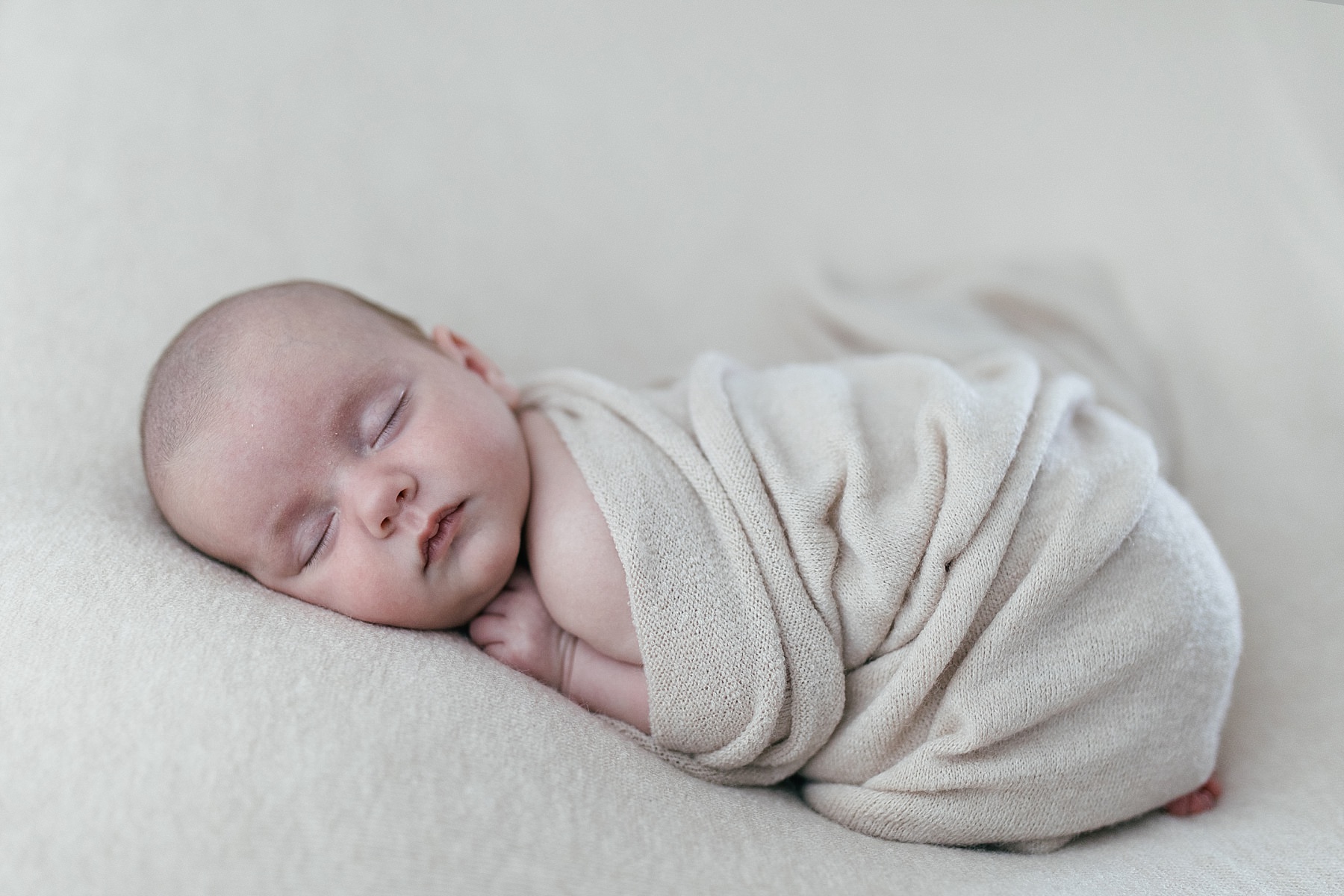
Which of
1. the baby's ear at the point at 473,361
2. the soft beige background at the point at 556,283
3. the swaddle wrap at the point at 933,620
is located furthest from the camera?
the baby's ear at the point at 473,361

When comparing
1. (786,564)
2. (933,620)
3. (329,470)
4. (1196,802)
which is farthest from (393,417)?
(1196,802)

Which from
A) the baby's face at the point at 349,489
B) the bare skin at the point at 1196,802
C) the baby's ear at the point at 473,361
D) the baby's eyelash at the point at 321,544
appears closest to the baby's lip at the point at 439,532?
the baby's face at the point at 349,489

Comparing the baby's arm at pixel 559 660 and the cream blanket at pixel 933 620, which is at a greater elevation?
the cream blanket at pixel 933 620

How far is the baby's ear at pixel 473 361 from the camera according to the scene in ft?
3.97

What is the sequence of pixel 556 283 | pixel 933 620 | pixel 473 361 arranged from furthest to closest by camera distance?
pixel 556 283, pixel 473 361, pixel 933 620

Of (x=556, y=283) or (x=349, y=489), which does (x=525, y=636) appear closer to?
(x=349, y=489)

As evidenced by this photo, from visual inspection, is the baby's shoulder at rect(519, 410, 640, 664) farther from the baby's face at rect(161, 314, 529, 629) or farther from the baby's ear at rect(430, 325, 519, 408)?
the baby's ear at rect(430, 325, 519, 408)

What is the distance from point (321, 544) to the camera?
1.01 meters

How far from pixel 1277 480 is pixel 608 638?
1.08 metres

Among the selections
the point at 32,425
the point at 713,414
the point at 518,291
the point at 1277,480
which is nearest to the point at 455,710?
the point at 713,414

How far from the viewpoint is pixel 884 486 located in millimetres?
1029

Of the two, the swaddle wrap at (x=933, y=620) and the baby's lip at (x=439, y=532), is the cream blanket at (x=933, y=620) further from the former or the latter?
the baby's lip at (x=439, y=532)

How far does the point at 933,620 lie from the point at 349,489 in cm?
62

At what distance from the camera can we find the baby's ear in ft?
3.97
